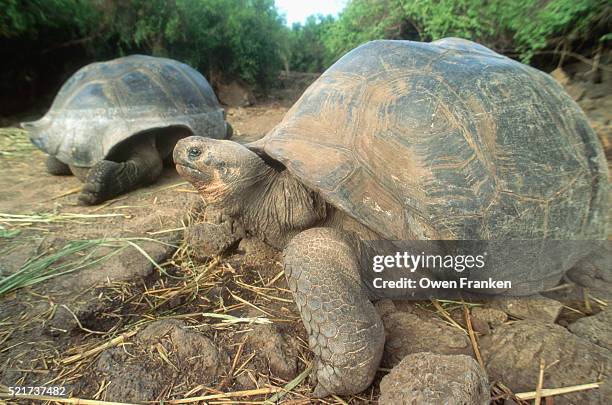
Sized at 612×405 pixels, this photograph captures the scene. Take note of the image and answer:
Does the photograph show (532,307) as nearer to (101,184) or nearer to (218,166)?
(218,166)

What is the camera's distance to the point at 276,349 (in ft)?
5.45

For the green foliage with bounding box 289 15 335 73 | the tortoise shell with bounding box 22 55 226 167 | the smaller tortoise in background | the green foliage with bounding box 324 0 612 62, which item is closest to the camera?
the smaller tortoise in background

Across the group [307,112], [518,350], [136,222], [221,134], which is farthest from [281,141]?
[221,134]

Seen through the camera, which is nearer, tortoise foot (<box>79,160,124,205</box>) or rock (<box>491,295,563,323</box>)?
rock (<box>491,295,563,323</box>)

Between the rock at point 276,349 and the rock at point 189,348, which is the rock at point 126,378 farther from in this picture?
the rock at point 276,349

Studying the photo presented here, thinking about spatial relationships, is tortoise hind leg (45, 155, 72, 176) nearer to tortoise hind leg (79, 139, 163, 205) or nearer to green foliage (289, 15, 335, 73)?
tortoise hind leg (79, 139, 163, 205)

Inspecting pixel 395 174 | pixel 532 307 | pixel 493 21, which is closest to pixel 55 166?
pixel 395 174

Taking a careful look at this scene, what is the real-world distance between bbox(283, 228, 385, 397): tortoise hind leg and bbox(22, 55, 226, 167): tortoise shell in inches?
119

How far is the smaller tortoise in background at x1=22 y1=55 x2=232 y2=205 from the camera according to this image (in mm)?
3660

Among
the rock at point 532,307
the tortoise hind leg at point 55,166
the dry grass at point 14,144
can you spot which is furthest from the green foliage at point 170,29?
the rock at point 532,307

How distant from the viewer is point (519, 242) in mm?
1802

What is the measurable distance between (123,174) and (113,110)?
32.6 inches

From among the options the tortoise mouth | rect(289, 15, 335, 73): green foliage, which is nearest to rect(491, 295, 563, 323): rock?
the tortoise mouth

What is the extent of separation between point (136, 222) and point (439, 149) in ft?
8.01
